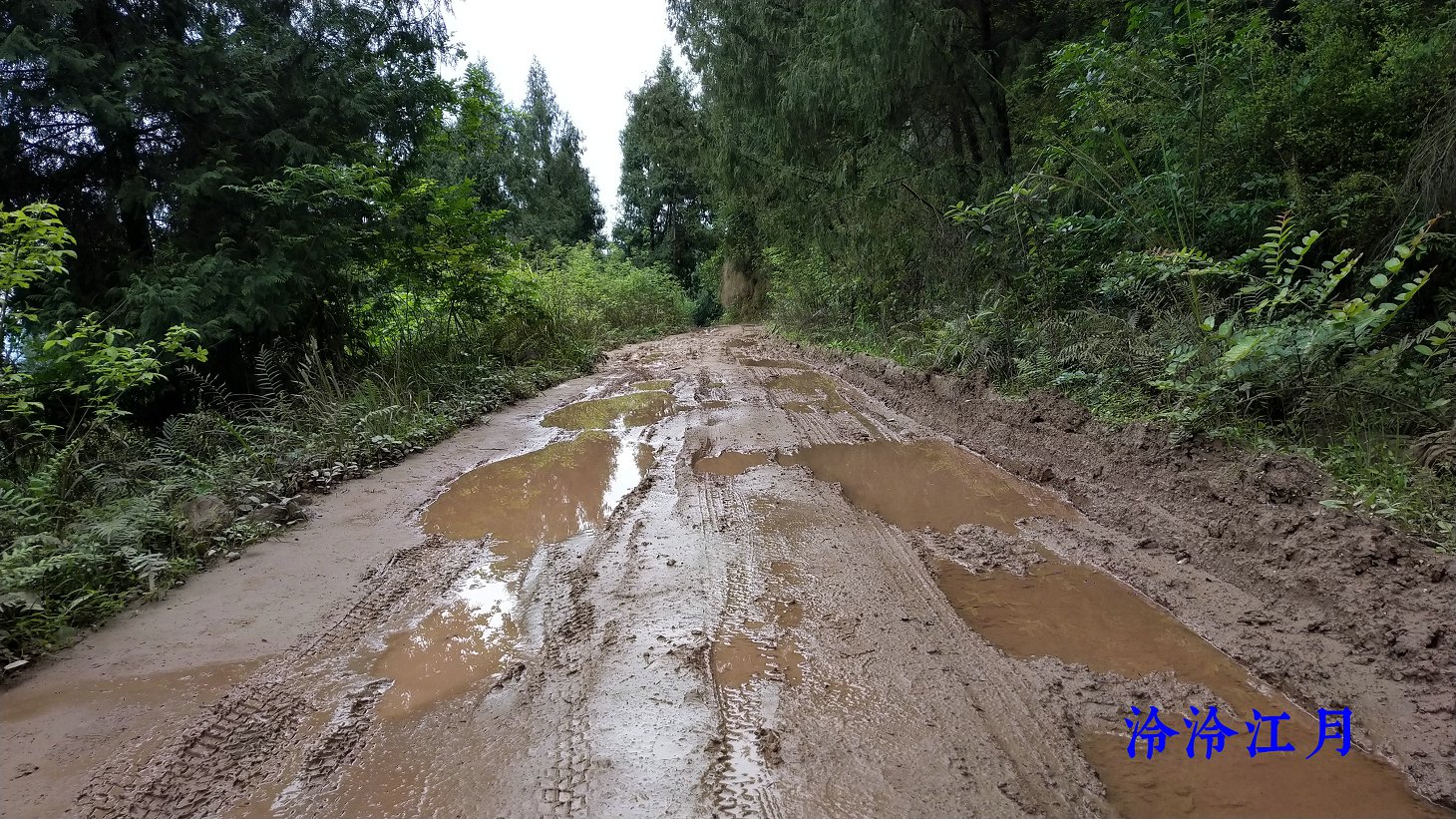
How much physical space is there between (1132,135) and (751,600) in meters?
6.32

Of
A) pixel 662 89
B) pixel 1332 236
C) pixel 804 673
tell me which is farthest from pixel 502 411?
pixel 662 89

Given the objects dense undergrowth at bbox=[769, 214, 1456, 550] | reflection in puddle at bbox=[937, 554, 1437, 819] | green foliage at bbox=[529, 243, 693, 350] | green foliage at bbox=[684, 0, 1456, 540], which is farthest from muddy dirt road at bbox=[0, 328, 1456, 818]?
green foliage at bbox=[529, 243, 693, 350]

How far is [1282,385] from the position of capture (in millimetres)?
3934

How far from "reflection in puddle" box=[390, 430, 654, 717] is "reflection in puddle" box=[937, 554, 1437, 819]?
86.2 inches

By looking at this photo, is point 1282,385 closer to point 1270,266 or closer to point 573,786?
point 1270,266

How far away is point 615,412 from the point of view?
809 centimetres

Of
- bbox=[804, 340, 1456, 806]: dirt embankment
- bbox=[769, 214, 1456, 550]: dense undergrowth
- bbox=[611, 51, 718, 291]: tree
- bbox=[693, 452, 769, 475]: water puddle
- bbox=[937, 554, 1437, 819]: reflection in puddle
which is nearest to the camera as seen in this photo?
bbox=[937, 554, 1437, 819]: reflection in puddle

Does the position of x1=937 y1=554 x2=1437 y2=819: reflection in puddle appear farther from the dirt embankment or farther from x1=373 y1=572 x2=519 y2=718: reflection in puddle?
x1=373 y1=572 x2=519 y2=718: reflection in puddle

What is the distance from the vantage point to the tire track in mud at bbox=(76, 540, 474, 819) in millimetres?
2035

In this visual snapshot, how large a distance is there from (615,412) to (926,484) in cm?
442

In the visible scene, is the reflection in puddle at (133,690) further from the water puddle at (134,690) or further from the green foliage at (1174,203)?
the green foliage at (1174,203)

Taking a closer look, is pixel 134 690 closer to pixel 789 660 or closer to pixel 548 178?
pixel 789 660

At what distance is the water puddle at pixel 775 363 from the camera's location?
11711mm

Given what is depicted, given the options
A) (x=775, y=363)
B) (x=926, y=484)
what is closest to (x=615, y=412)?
(x=926, y=484)
